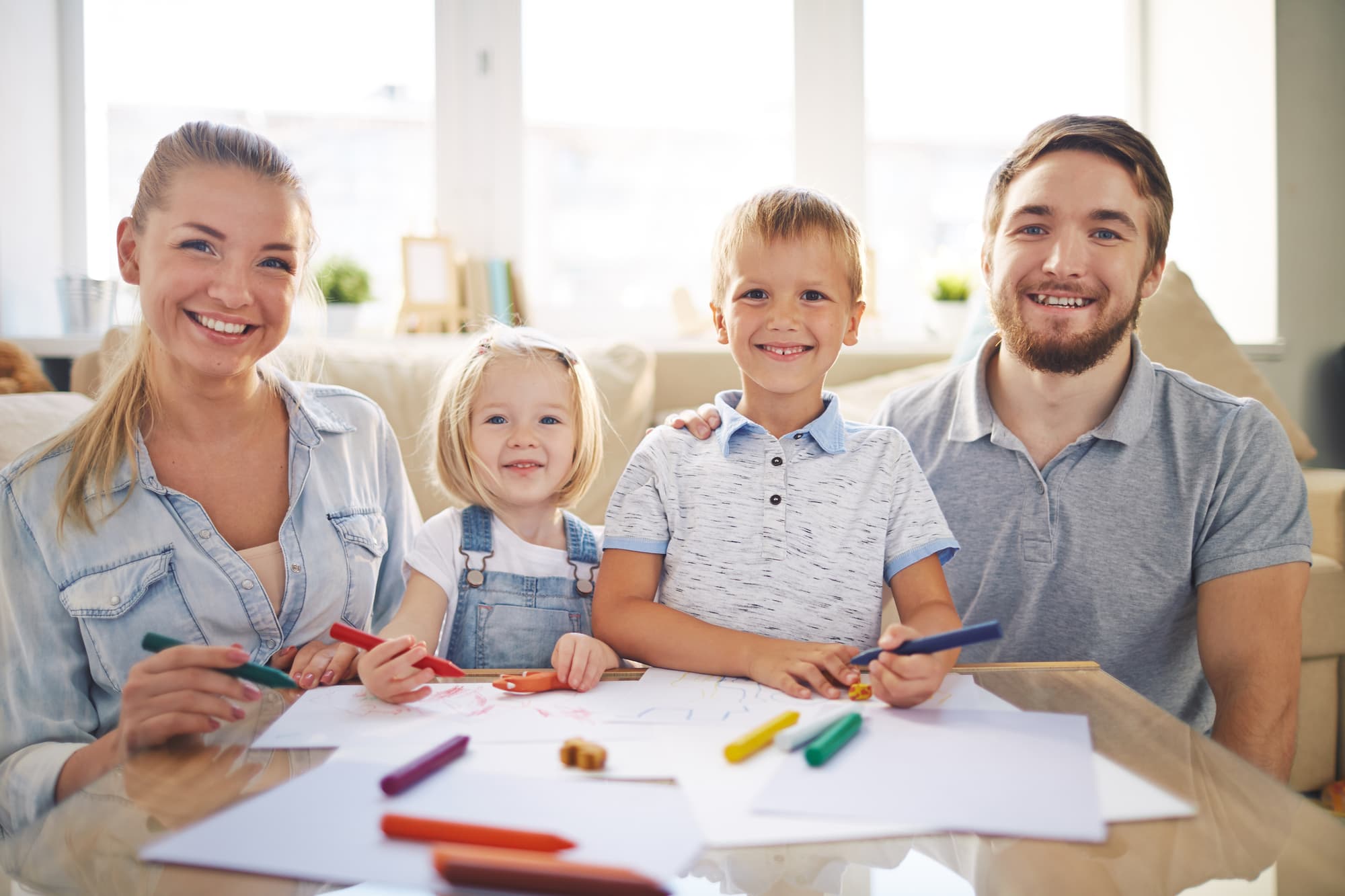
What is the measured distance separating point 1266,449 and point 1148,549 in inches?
7.5

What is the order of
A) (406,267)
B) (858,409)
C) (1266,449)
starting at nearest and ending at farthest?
(1266,449), (858,409), (406,267)

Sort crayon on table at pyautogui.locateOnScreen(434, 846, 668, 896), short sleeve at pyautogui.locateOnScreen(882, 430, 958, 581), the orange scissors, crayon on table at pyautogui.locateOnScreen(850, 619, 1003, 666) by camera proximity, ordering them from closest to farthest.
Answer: crayon on table at pyautogui.locateOnScreen(434, 846, 668, 896) < crayon on table at pyautogui.locateOnScreen(850, 619, 1003, 666) < the orange scissors < short sleeve at pyautogui.locateOnScreen(882, 430, 958, 581)

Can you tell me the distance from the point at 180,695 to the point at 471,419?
0.53 m

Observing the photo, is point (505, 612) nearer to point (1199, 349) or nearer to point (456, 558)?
point (456, 558)

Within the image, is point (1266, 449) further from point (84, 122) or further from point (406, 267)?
point (84, 122)

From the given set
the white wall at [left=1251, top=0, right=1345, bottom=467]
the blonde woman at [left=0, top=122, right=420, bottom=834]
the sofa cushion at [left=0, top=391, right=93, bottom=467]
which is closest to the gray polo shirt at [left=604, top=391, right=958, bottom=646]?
the blonde woman at [left=0, top=122, right=420, bottom=834]

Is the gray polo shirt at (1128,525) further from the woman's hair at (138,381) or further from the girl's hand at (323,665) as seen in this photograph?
the woman's hair at (138,381)

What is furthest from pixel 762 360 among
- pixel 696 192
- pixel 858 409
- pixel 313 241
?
pixel 696 192

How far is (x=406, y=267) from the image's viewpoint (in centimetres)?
254

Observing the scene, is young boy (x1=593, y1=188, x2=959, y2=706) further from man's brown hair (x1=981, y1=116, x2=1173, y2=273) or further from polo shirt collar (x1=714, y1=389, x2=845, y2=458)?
man's brown hair (x1=981, y1=116, x2=1173, y2=273)

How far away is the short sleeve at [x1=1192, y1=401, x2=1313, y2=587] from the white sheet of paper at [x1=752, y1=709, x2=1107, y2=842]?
1.93ft

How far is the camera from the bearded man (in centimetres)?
115

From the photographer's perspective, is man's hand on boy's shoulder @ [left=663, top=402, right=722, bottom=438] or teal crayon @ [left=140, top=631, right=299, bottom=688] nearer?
teal crayon @ [left=140, top=631, right=299, bottom=688]

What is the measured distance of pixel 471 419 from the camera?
1.16 meters
